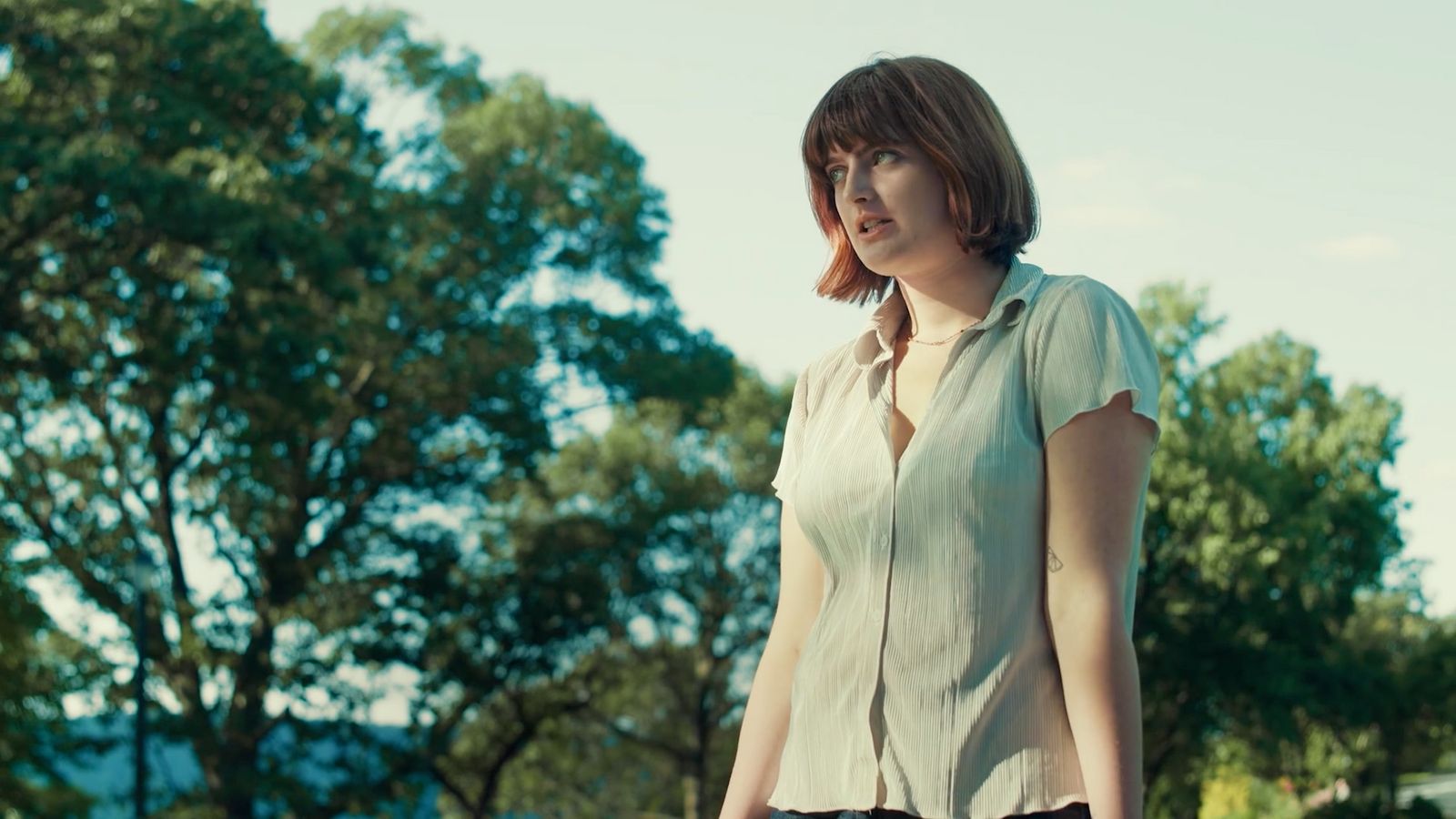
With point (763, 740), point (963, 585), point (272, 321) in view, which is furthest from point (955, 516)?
point (272, 321)

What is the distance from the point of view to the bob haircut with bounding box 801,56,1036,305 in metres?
1.91

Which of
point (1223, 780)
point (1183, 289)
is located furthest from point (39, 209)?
point (1223, 780)

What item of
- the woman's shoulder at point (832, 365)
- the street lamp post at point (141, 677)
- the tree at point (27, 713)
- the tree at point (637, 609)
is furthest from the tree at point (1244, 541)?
the woman's shoulder at point (832, 365)

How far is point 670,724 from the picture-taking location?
36.6 m

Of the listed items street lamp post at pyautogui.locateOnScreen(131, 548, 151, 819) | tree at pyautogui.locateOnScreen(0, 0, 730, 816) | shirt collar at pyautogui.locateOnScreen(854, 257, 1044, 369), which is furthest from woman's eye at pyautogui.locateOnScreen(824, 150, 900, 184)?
street lamp post at pyautogui.locateOnScreen(131, 548, 151, 819)

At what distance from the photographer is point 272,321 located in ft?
59.3

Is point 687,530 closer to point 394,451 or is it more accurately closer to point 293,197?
point 394,451

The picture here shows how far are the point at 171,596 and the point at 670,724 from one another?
15495 mm

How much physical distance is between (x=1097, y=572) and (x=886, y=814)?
0.34 m

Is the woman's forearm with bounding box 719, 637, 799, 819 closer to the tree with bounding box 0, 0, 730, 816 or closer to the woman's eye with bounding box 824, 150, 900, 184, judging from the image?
the woman's eye with bounding box 824, 150, 900, 184

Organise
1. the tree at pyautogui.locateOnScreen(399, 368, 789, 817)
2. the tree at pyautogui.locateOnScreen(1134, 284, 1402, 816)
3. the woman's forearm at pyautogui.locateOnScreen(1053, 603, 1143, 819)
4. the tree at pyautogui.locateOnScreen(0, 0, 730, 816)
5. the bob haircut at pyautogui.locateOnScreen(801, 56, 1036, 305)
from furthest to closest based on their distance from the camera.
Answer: the tree at pyautogui.locateOnScreen(1134, 284, 1402, 816) < the tree at pyautogui.locateOnScreen(399, 368, 789, 817) < the tree at pyautogui.locateOnScreen(0, 0, 730, 816) < the bob haircut at pyautogui.locateOnScreen(801, 56, 1036, 305) < the woman's forearm at pyautogui.locateOnScreen(1053, 603, 1143, 819)

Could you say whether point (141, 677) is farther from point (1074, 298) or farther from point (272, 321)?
point (1074, 298)

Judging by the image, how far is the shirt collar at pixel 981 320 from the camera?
191 cm

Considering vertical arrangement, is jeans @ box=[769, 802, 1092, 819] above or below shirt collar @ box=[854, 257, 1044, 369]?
below
